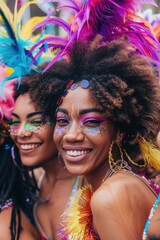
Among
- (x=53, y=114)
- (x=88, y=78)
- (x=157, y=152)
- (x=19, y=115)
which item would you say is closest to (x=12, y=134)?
(x=19, y=115)

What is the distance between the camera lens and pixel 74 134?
9.01ft

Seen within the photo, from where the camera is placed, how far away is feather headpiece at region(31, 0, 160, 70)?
2951 millimetres

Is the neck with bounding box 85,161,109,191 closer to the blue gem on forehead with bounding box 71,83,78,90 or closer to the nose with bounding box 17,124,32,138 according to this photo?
the blue gem on forehead with bounding box 71,83,78,90

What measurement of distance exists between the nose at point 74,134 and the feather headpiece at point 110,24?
1.69 feet

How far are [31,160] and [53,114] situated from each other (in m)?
0.43

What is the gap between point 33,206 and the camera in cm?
382

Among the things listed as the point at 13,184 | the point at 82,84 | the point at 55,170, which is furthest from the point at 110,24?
the point at 13,184

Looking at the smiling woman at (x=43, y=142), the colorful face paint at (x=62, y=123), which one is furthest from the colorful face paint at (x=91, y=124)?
the smiling woman at (x=43, y=142)

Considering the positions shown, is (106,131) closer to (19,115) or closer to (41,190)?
(19,115)

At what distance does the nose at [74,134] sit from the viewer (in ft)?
8.96

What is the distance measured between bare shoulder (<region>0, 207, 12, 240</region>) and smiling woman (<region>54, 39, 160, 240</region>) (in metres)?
0.66

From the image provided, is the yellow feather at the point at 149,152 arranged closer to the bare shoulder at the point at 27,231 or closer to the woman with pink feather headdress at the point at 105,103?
the woman with pink feather headdress at the point at 105,103

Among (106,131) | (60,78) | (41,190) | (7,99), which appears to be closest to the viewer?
(106,131)

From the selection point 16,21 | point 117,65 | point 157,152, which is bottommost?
point 157,152
